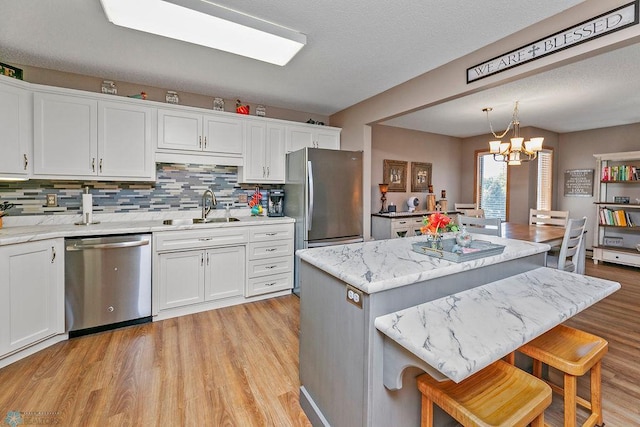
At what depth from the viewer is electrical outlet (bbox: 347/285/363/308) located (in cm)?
124

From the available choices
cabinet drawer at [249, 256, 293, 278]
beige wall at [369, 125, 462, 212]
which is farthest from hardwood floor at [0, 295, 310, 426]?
beige wall at [369, 125, 462, 212]

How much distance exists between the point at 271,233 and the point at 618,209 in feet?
19.8

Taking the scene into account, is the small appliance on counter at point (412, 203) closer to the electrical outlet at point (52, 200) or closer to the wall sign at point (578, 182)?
the wall sign at point (578, 182)

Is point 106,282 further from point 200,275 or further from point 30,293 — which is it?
point 200,275

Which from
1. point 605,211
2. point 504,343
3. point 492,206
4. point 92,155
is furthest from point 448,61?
point 605,211

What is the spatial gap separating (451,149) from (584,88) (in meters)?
2.85

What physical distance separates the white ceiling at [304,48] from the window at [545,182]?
433 cm

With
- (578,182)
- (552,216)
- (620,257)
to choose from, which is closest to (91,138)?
(552,216)

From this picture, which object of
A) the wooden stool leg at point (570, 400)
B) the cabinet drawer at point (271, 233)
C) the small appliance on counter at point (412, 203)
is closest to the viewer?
the wooden stool leg at point (570, 400)

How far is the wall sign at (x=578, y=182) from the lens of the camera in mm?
5480

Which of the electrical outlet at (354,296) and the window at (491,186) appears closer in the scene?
the electrical outlet at (354,296)

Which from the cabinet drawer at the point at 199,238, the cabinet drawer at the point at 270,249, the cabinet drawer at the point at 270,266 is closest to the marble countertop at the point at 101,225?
the cabinet drawer at the point at 199,238

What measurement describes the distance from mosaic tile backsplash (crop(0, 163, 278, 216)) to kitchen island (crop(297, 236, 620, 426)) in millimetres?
2364

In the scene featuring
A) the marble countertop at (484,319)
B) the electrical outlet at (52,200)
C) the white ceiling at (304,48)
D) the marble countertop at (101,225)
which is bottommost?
the marble countertop at (484,319)
